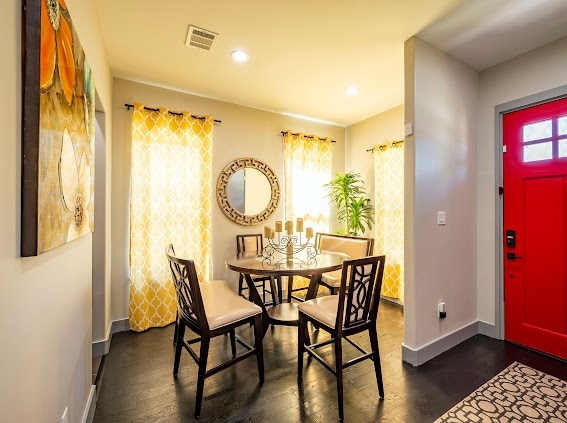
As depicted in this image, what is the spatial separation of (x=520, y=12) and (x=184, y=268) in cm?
304

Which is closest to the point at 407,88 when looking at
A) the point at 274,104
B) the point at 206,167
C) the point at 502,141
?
the point at 502,141

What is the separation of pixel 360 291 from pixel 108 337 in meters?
2.42

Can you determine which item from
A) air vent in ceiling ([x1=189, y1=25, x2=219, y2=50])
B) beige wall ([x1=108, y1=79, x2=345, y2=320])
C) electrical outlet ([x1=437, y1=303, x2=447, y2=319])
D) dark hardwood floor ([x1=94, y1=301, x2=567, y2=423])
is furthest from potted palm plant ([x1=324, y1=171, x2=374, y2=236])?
air vent in ceiling ([x1=189, y1=25, x2=219, y2=50])

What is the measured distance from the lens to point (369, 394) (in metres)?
1.95

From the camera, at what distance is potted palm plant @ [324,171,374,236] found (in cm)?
399

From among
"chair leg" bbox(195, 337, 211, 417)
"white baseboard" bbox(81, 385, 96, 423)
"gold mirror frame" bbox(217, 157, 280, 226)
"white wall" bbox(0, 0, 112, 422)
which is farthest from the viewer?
"gold mirror frame" bbox(217, 157, 280, 226)

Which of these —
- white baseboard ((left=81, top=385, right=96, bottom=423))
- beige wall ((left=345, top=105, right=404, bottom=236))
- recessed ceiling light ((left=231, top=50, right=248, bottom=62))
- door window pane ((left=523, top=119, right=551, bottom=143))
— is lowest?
white baseboard ((left=81, top=385, right=96, bottom=423))

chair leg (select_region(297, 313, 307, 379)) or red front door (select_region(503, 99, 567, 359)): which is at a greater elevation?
red front door (select_region(503, 99, 567, 359))

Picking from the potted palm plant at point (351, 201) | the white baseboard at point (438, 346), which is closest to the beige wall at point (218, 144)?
the potted palm plant at point (351, 201)

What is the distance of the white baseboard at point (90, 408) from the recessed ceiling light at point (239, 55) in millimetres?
2843

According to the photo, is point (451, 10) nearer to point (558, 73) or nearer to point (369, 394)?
point (558, 73)

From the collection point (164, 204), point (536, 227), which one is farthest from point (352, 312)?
point (164, 204)

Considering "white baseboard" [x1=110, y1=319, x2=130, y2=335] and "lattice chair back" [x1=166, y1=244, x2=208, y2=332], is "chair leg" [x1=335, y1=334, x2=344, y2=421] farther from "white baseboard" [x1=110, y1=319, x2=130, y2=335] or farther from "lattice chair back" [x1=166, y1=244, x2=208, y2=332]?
"white baseboard" [x1=110, y1=319, x2=130, y2=335]

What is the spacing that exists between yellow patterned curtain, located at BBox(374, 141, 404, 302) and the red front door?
1157mm
